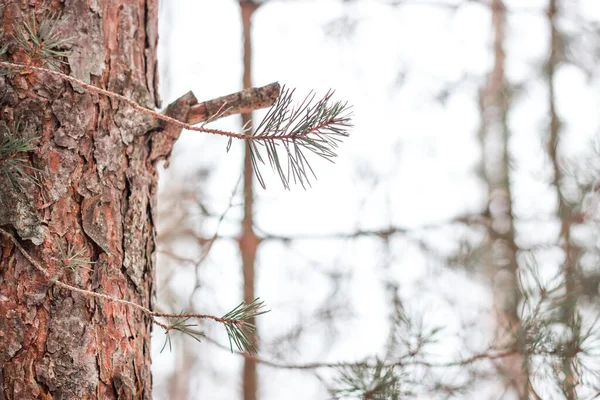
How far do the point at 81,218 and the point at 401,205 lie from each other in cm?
202

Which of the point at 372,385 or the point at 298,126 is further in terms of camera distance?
the point at 372,385

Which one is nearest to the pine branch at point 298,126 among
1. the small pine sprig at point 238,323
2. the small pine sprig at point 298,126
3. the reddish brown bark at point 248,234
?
the small pine sprig at point 298,126

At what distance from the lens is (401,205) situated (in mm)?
2660

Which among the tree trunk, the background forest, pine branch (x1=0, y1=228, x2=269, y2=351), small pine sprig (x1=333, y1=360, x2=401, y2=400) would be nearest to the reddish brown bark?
the background forest

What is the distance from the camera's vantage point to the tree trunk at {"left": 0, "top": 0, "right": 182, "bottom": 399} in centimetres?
74

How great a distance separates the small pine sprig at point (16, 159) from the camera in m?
0.73

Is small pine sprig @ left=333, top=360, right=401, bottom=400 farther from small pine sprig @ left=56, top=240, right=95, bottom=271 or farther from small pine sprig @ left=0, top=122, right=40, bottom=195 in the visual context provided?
small pine sprig @ left=0, top=122, right=40, bottom=195

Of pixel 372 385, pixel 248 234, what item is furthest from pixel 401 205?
pixel 372 385

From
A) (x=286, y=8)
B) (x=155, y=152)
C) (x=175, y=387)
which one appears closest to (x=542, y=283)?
(x=155, y=152)

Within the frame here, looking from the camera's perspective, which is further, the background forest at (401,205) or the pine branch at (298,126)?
the background forest at (401,205)

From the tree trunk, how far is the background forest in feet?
1.82

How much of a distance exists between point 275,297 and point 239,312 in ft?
5.49

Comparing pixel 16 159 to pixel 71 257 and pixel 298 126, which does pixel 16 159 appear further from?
pixel 298 126

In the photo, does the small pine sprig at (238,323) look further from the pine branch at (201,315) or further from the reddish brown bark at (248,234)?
the reddish brown bark at (248,234)
